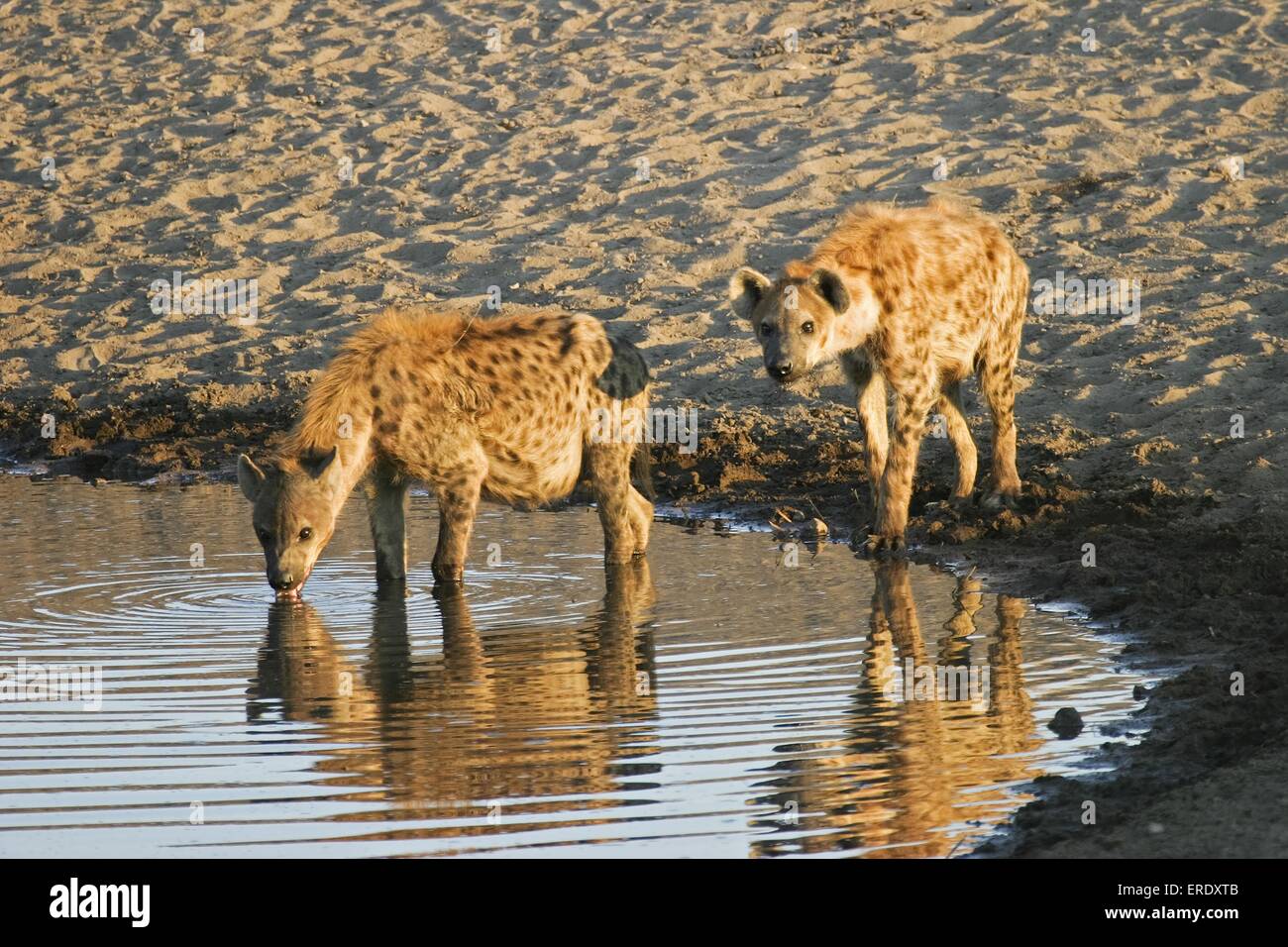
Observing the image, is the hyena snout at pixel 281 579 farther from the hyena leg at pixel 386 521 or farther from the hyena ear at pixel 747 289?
the hyena ear at pixel 747 289

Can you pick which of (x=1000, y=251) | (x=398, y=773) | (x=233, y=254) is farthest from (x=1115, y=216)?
(x=398, y=773)

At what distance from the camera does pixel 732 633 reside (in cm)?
679

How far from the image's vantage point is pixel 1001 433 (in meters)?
8.69

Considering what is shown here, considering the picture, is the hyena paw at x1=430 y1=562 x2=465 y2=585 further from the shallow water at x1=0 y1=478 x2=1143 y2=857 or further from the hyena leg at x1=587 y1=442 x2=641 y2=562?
the hyena leg at x1=587 y1=442 x2=641 y2=562

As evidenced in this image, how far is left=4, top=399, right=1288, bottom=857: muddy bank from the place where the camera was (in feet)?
14.8

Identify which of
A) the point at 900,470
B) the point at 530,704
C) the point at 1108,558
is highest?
the point at 900,470

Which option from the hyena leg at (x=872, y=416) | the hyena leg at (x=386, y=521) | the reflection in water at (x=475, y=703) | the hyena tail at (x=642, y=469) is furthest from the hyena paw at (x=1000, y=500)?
the hyena leg at (x=386, y=521)

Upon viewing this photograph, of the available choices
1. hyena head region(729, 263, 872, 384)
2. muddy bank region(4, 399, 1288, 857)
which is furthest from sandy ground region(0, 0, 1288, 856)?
hyena head region(729, 263, 872, 384)

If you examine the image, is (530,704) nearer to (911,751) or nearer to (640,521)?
(911,751)

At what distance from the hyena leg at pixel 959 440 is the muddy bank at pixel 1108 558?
192mm

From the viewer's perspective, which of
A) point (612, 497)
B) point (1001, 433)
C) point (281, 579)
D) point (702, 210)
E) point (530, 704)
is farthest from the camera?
point (702, 210)

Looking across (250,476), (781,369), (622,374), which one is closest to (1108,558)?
(781,369)

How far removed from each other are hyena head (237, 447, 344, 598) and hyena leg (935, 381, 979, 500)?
291 centimetres

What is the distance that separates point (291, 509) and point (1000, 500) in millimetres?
3221
